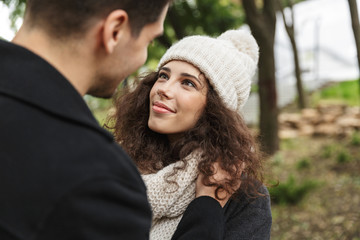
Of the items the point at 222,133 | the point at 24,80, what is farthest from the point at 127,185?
the point at 222,133

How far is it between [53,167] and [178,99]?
3.82 feet

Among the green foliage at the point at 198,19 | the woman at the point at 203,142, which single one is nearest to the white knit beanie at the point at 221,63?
the woman at the point at 203,142

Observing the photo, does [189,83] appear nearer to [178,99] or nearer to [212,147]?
[178,99]

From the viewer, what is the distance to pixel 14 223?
97 centimetres

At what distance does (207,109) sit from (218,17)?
5161 mm

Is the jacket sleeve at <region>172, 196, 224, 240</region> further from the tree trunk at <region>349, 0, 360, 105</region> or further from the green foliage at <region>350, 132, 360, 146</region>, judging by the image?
the green foliage at <region>350, 132, 360, 146</region>

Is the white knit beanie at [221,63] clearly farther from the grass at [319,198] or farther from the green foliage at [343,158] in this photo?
the green foliage at [343,158]

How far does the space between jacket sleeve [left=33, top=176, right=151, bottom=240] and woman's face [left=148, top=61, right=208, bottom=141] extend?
3.29ft

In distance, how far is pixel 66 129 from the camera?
1.01m

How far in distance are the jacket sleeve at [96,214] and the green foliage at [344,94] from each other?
36.5 ft

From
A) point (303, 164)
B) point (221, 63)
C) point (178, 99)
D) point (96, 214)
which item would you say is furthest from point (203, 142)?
point (303, 164)

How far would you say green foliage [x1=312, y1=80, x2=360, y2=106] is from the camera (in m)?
11.4

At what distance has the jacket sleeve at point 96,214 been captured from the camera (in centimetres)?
95

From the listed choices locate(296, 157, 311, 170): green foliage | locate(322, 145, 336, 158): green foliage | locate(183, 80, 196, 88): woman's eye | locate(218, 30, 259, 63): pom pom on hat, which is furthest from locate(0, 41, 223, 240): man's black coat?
locate(322, 145, 336, 158): green foliage
